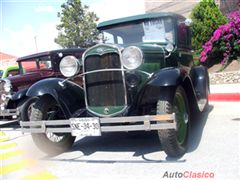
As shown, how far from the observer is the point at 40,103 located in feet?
16.1

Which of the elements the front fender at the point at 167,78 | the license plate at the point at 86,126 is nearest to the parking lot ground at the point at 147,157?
the license plate at the point at 86,126

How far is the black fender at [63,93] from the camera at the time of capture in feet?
15.8

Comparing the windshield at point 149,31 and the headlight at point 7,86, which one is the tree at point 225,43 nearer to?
the windshield at point 149,31

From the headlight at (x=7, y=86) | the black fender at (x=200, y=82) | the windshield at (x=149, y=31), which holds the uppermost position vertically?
the windshield at (x=149, y=31)

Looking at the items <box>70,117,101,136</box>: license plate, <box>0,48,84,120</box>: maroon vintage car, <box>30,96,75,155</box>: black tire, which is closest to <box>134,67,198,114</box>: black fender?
<box>70,117,101,136</box>: license plate

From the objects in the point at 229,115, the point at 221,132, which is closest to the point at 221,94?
the point at 229,115

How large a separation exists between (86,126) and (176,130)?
1.19m

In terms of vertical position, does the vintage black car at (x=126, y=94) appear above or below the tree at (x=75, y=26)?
below

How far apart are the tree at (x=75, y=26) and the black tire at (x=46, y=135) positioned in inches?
754

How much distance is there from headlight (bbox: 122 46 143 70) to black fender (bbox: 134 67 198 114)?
31 centimetres

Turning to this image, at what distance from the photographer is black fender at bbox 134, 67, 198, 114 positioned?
4102 mm

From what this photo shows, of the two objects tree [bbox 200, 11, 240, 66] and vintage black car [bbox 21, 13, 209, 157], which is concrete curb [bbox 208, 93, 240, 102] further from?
tree [bbox 200, 11, 240, 66]

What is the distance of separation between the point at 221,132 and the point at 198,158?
1315 millimetres

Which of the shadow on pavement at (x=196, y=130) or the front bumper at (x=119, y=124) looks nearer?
the front bumper at (x=119, y=124)
